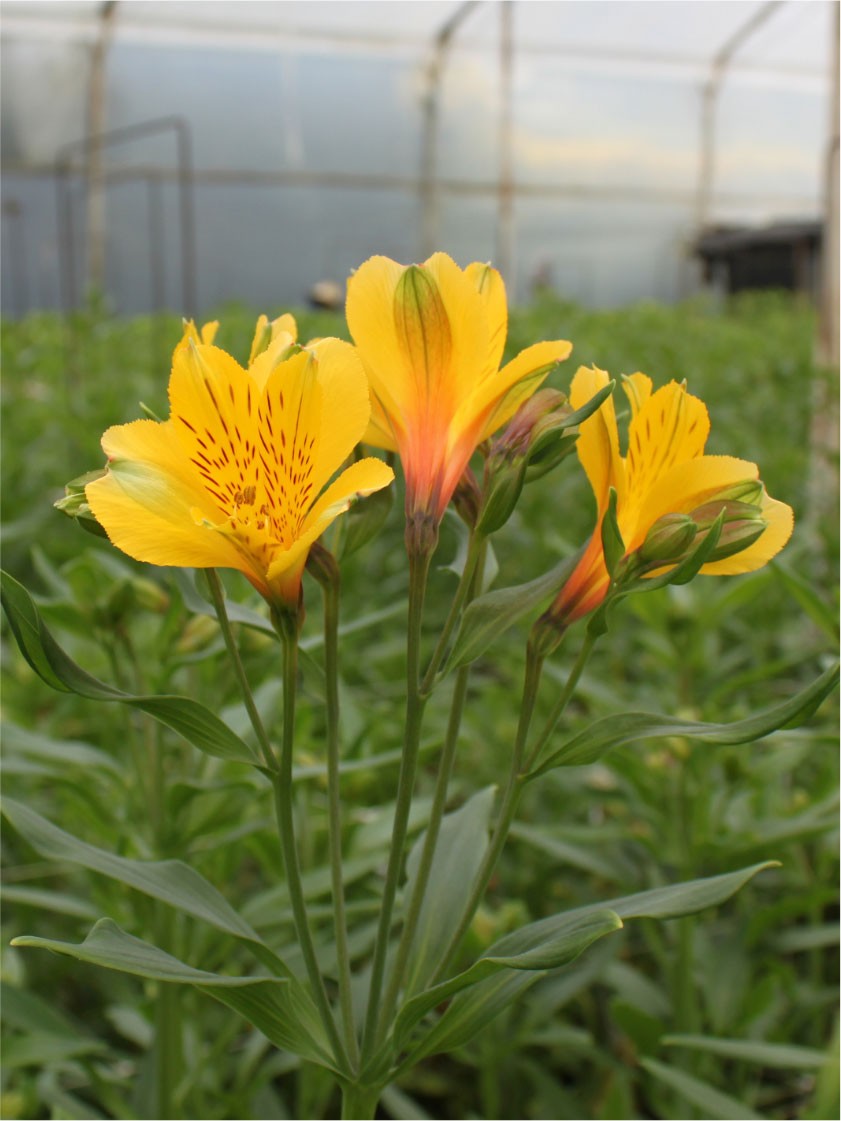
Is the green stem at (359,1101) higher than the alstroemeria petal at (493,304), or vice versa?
the alstroemeria petal at (493,304)

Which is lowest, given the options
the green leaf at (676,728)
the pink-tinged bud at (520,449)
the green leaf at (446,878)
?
the green leaf at (446,878)

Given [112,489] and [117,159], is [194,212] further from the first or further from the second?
[112,489]

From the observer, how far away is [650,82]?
936 centimetres

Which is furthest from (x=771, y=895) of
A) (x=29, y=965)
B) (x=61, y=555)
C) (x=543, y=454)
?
(x=61, y=555)

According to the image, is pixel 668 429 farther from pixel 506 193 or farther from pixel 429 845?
pixel 506 193

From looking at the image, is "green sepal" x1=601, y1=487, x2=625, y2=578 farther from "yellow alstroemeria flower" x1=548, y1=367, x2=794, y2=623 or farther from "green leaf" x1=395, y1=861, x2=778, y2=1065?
"green leaf" x1=395, y1=861, x2=778, y2=1065

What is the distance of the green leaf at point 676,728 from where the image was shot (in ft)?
1.44

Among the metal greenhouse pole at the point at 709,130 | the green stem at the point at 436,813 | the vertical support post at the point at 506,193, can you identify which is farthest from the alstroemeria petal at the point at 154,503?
the metal greenhouse pole at the point at 709,130

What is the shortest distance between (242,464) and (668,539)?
165 mm

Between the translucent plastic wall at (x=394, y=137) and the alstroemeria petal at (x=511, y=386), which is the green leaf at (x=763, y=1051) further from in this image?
the translucent plastic wall at (x=394, y=137)

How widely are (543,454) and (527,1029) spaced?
0.66 metres

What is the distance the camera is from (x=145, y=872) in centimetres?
51

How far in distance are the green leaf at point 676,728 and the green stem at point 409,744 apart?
5 centimetres

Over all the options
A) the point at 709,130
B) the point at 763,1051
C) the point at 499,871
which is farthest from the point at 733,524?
the point at 709,130
